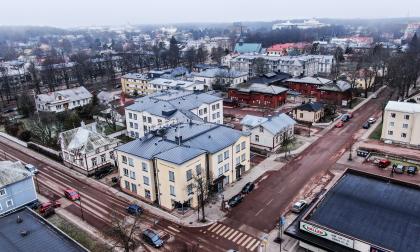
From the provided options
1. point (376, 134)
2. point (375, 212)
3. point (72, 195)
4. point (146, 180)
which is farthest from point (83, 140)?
point (376, 134)

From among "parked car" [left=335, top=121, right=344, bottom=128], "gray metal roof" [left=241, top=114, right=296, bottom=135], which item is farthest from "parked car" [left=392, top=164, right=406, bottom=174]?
"parked car" [left=335, top=121, right=344, bottom=128]

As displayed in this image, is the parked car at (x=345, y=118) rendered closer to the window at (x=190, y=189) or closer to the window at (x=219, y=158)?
the window at (x=219, y=158)

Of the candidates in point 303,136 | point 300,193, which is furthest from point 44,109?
point 300,193

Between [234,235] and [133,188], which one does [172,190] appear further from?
[234,235]

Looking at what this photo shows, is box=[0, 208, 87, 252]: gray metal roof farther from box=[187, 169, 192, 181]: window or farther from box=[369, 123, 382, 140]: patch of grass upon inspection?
box=[369, 123, 382, 140]: patch of grass

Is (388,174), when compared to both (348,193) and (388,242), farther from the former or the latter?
(388,242)

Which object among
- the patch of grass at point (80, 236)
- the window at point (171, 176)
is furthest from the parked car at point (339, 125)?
the patch of grass at point (80, 236)

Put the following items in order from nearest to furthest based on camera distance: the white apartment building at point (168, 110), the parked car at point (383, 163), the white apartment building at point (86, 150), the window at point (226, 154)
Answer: the window at point (226, 154), the parked car at point (383, 163), the white apartment building at point (86, 150), the white apartment building at point (168, 110)
